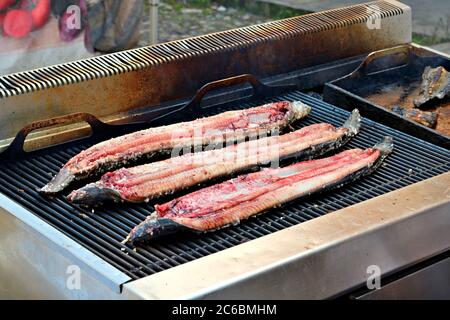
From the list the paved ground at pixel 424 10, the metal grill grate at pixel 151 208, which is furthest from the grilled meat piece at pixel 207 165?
the paved ground at pixel 424 10

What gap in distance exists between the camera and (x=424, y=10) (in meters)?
12.4

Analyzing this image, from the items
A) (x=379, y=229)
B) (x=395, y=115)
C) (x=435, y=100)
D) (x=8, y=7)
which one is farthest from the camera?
(x=8, y=7)

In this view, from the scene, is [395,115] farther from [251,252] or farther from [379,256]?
[251,252]

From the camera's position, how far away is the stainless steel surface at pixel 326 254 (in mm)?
3236

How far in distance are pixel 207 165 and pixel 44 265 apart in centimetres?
101

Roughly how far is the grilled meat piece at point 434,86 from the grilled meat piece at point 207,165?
738 millimetres

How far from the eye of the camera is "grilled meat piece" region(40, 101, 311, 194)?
4160 millimetres

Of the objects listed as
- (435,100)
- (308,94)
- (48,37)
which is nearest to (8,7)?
(48,37)

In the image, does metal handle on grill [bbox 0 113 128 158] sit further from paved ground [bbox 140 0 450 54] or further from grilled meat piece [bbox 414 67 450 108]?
paved ground [bbox 140 0 450 54]

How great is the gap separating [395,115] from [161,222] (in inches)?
72.0

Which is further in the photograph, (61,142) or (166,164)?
(61,142)

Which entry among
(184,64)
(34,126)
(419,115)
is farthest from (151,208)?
(419,115)

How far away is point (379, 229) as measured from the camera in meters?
3.69

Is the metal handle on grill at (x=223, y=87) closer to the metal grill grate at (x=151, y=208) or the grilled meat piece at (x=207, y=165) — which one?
the grilled meat piece at (x=207, y=165)
